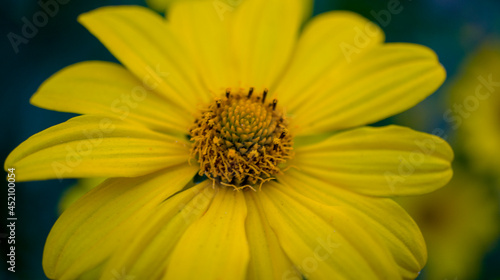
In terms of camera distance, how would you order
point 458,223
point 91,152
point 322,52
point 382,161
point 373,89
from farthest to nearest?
1. point 458,223
2. point 322,52
3. point 373,89
4. point 382,161
5. point 91,152

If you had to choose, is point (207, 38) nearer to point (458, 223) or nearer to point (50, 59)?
point (50, 59)

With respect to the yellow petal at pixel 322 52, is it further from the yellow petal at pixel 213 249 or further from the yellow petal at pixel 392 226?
the yellow petal at pixel 213 249

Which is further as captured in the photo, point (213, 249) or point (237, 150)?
point (237, 150)

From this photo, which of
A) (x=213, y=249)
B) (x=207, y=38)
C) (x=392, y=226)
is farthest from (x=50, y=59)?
(x=392, y=226)

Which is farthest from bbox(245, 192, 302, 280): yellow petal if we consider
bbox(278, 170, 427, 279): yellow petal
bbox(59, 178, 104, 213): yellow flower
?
bbox(59, 178, 104, 213): yellow flower

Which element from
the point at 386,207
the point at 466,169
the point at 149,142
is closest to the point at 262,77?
the point at 149,142

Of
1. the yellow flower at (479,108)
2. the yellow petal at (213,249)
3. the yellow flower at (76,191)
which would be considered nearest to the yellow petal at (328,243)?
the yellow petal at (213,249)
